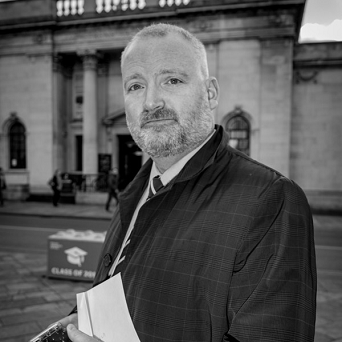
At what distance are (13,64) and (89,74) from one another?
4774 millimetres

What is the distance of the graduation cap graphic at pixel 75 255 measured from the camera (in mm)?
5602

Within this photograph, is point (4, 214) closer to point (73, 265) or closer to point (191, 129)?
point (73, 265)

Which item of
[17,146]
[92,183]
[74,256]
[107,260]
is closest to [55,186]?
[92,183]

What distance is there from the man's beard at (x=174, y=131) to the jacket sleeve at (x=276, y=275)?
443 mm

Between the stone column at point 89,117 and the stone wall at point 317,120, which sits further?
the stone column at point 89,117

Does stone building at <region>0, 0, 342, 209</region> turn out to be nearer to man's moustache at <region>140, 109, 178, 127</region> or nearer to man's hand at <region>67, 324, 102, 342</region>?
man's moustache at <region>140, 109, 178, 127</region>

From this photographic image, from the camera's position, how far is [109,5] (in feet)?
62.6

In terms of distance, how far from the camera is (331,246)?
855 centimetres

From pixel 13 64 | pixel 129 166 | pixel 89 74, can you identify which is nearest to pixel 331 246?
pixel 129 166

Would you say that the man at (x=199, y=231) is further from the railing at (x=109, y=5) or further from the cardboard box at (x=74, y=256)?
the railing at (x=109, y=5)

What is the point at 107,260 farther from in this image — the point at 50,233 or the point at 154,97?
the point at 50,233

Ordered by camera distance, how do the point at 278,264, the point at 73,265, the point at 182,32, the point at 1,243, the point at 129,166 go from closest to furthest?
the point at 278,264 < the point at 182,32 < the point at 73,265 < the point at 1,243 < the point at 129,166

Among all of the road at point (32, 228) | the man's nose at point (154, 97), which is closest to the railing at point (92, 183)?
the road at point (32, 228)

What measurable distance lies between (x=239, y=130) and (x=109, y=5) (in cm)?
1048
